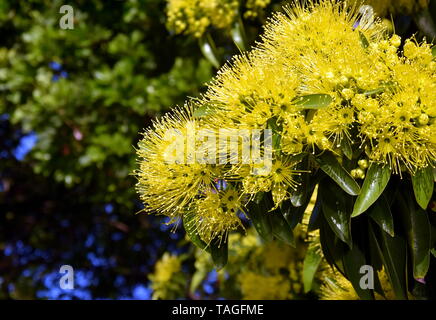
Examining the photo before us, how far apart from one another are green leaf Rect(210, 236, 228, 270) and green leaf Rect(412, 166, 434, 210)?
56 centimetres

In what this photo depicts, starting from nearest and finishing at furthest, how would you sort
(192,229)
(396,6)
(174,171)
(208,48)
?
1. (174,171)
2. (192,229)
3. (396,6)
4. (208,48)

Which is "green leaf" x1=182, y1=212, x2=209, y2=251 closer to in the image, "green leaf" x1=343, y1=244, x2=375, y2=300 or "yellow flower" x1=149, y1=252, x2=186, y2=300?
"green leaf" x1=343, y1=244, x2=375, y2=300

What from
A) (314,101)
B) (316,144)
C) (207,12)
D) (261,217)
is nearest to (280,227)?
(261,217)

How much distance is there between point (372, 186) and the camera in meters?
1.59

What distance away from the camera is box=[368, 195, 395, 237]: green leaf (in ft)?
5.42

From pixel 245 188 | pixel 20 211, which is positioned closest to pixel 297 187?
pixel 245 188

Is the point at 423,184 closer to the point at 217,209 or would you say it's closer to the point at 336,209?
the point at 336,209

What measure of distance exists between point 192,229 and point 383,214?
0.55m

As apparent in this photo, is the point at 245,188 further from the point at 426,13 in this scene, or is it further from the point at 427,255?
the point at 426,13

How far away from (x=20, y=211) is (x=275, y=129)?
3527 millimetres

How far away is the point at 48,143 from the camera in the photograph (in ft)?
12.6

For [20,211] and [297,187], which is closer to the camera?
[297,187]

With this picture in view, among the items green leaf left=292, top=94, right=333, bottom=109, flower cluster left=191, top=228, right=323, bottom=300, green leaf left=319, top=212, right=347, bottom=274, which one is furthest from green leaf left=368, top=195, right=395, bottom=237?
flower cluster left=191, top=228, right=323, bottom=300

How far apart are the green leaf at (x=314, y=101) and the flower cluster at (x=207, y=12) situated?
3.97 feet
